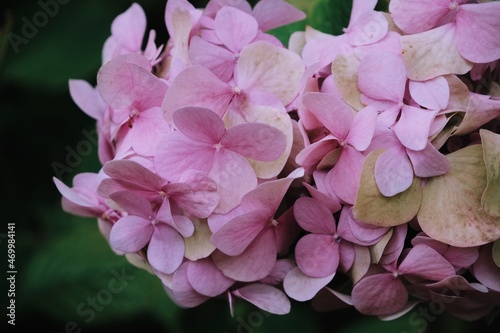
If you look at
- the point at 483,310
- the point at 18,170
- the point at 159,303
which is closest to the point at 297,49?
the point at 483,310

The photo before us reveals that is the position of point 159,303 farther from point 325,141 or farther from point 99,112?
point 325,141

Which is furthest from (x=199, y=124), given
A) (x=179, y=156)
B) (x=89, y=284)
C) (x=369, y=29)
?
(x=89, y=284)

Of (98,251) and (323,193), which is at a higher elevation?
(323,193)

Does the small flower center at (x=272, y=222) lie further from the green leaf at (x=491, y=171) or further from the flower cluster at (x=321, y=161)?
the green leaf at (x=491, y=171)

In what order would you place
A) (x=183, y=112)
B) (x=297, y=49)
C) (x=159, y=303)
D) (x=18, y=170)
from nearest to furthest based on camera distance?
1. (x=183, y=112)
2. (x=297, y=49)
3. (x=159, y=303)
4. (x=18, y=170)

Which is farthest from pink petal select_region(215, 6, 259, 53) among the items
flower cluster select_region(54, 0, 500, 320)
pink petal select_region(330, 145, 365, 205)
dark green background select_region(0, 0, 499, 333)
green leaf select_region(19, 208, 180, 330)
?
green leaf select_region(19, 208, 180, 330)

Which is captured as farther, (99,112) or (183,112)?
(99,112)

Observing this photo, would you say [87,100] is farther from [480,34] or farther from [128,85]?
[480,34]
